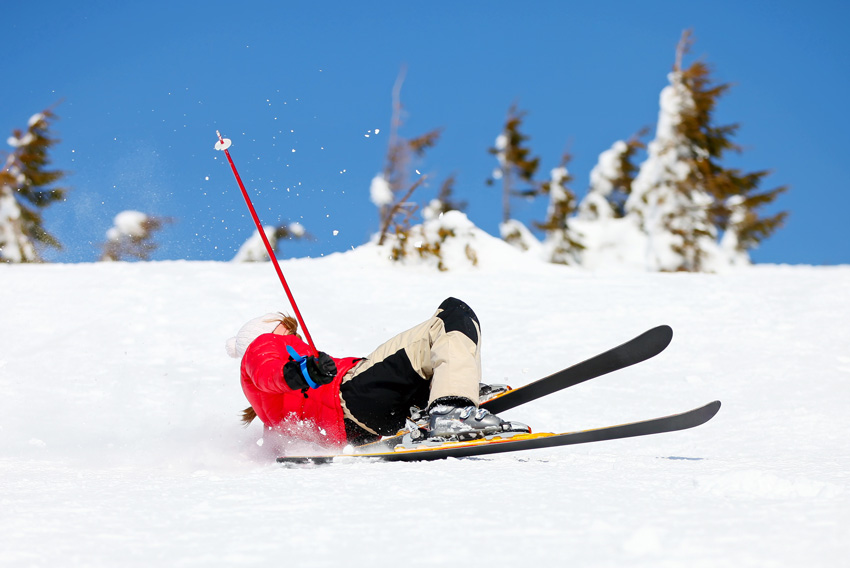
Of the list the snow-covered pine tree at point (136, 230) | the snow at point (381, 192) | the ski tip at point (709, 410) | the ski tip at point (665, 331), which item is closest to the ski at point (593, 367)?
the ski tip at point (665, 331)

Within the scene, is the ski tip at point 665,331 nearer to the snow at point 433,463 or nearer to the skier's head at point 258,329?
the snow at point 433,463

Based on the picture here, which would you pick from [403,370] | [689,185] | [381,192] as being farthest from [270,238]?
[403,370]

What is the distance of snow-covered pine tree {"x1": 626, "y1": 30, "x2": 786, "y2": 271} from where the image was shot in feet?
58.9

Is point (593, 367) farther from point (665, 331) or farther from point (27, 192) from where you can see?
point (27, 192)

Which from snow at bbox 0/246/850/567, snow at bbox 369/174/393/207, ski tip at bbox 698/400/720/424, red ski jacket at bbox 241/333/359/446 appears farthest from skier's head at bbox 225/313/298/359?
snow at bbox 369/174/393/207

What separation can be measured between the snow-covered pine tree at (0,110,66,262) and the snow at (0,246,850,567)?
12.2 m

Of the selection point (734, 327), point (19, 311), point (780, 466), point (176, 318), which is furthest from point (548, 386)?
point (19, 311)

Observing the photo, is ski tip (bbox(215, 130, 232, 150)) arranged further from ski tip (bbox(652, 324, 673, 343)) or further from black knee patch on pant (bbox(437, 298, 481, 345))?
ski tip (bbox(652, 324, 673, 343))

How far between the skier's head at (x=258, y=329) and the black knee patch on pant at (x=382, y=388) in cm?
39

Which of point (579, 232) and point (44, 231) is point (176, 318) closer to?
point (44, 231)

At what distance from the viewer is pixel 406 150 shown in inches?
631

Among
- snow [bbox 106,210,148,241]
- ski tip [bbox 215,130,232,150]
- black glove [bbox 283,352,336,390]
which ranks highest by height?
snow [bbox 106,210,148,241]

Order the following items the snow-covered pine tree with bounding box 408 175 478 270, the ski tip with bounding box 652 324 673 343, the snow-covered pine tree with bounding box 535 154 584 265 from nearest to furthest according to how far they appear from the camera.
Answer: the ski tip with bounding box 652 324 673 343
the snow-covered pine tree with bounding box 408 175 478 270
the snow-covered pine tree with bounding box 535 154 584 265

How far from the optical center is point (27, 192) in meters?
17.8
